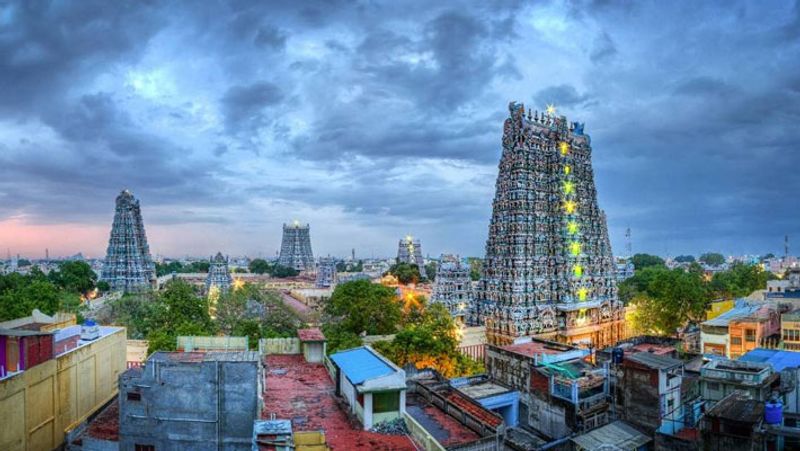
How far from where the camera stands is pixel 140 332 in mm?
46688

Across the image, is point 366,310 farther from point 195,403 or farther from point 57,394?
point 195,403

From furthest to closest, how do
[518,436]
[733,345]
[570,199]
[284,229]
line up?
[284,229] < [570,199] < [733,345] < [518,436]

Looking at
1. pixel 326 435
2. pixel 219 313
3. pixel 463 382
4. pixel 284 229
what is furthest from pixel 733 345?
pixel 284 229

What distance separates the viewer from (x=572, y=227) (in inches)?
2016

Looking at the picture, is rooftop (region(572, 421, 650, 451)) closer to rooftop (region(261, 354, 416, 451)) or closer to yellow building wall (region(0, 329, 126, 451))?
rooftop (region(261, 354, 416, 451))

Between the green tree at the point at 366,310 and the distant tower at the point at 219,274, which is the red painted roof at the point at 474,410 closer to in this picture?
the green tree at the point at 366,310

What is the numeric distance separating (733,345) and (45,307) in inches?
2174

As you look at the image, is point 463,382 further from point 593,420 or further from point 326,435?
point 326,435

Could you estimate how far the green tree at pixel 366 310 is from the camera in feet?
144

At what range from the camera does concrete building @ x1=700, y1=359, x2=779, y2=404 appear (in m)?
23.0

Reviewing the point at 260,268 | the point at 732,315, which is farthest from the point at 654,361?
the point at 260,268

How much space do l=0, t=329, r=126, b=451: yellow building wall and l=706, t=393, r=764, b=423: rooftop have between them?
26387 mm

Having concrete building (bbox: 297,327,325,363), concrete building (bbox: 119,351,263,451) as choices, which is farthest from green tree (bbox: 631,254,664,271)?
concrete building (bbox: 119,351,263,451)

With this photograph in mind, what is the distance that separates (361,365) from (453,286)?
127ft
